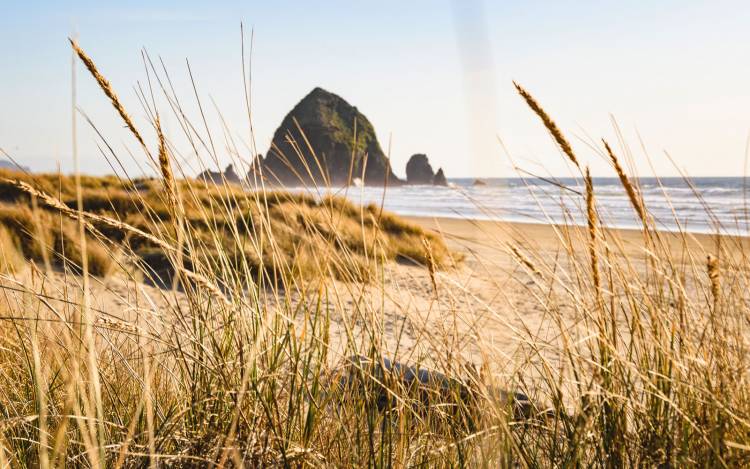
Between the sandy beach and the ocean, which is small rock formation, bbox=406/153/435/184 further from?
the sandy beach

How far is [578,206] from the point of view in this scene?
5.56 feet

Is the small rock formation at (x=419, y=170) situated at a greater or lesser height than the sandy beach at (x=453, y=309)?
greater

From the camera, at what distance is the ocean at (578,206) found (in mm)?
1684

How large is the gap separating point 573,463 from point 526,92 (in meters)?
0.79

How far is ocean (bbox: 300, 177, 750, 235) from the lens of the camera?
1684 mm

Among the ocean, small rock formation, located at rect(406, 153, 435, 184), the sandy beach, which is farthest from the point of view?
small rock formation, located at rect(406, 153, 435, 184)

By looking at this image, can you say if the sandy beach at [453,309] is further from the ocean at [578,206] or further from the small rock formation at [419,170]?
the small rock formation at [419,170]

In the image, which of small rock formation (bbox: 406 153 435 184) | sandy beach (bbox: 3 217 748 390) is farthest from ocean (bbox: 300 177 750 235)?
small rock formation (bbox: 406 153 435 184)

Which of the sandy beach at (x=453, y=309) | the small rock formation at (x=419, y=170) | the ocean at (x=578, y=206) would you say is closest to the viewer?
the sandy beach at (x=453, y=309)

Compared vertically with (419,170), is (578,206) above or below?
below

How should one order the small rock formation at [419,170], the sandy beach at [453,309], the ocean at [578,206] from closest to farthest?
the sandy beach at [453,309]
the ocean at [578,206]
the small rock formation at [419,170]

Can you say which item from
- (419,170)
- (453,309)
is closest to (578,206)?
(453,309)

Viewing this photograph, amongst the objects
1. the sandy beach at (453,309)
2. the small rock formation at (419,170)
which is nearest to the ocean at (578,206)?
the sandy beach at (453,309)

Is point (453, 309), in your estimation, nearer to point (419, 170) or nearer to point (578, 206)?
point (578, 206)
